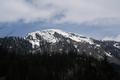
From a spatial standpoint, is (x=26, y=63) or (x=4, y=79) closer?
(x=4, y=79)

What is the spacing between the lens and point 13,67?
172m

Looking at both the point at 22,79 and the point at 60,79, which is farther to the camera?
the point at 60,79

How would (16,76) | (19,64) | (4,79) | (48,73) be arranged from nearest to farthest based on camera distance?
(4,79), (16,76), (19,64), (48,73)

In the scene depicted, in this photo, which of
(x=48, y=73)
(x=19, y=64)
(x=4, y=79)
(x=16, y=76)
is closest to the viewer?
(x=4, y=79)

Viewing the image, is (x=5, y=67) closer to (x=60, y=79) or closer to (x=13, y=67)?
(x=13, y=67)

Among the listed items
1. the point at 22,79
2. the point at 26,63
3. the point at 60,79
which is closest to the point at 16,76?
the point at 22,79

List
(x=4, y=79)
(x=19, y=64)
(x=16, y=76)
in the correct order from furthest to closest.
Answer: (x=19, y=64) < (x=16, y=76) < (x=4, y=79)

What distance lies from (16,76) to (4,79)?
44.4 feet

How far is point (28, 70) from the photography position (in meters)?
180

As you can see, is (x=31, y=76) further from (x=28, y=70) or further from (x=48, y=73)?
(x=48, y=73)

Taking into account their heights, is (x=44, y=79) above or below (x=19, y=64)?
below

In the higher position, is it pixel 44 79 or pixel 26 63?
pixel 26 63

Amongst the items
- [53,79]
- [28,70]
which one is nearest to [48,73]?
[53,79]

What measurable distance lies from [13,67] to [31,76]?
14359mm
